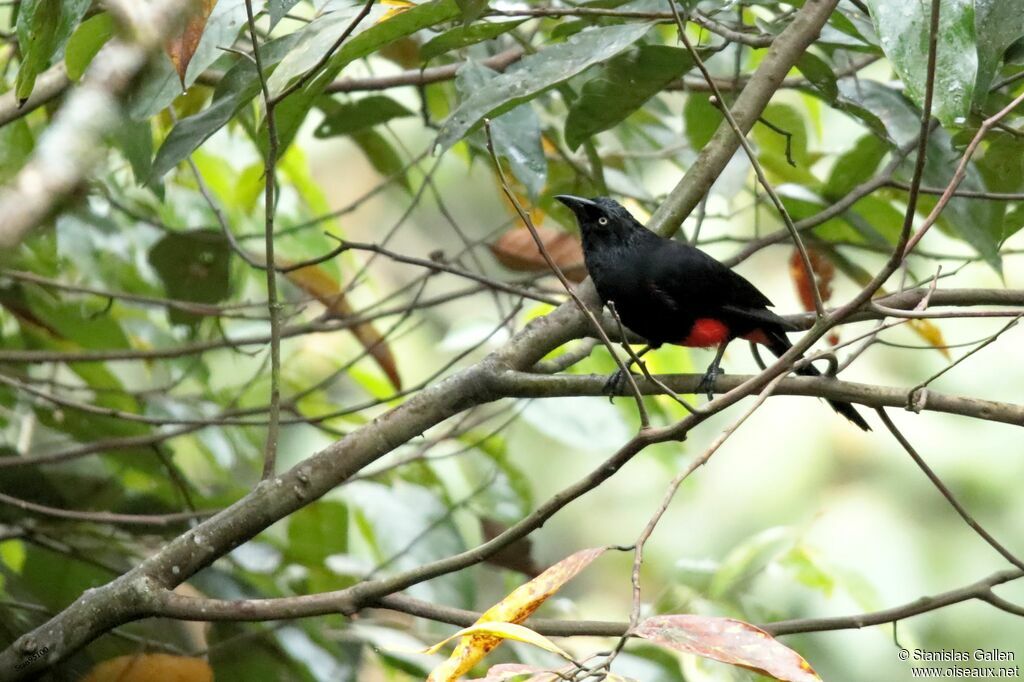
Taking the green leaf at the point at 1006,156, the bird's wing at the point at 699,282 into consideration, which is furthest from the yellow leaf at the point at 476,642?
the bird's wing at the point at 699,282

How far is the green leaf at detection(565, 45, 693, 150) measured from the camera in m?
2.35

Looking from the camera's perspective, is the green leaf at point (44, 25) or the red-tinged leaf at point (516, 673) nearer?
the red-tinged leaf at point (516, 673)

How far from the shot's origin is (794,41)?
2.12 meters

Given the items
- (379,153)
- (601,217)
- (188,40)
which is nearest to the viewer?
(188,40)

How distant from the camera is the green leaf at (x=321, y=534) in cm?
306

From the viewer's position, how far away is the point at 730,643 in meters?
1.12

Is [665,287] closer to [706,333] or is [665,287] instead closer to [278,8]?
[706,333]

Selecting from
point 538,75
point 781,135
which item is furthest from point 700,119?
point 538,75

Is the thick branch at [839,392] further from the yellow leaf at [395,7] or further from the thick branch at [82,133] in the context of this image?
the thick branch at [82,133]

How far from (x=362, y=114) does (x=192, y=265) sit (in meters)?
0.63

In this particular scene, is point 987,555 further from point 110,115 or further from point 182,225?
point 110,115

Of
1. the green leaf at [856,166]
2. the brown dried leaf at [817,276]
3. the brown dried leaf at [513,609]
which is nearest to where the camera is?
the brown dried leaf at [513,609]

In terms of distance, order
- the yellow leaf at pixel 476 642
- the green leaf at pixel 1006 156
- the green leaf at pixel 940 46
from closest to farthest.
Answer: the yellow leaf at pixel 476 642 → the green leaf at pixel 940 46 → the green leaf at pixel 1006 156

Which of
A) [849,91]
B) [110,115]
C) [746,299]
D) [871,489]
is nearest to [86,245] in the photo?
[110,115]
